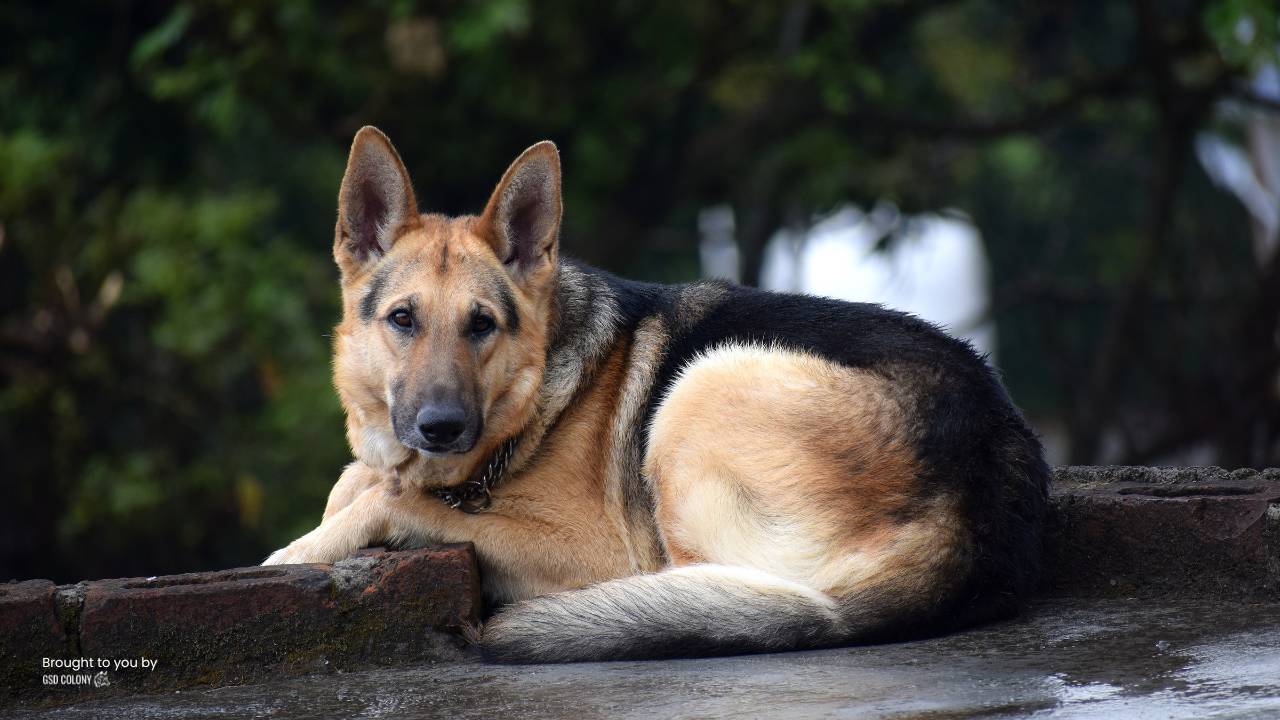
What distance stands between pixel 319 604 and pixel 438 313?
108 cm

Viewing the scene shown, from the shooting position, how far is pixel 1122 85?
1248 cm

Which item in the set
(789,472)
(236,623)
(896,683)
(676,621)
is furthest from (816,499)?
(236,623)

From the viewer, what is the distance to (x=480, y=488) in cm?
469

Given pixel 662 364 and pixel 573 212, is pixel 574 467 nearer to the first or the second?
pixel 662 364

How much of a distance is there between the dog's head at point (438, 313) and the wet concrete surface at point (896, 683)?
841 millimetres

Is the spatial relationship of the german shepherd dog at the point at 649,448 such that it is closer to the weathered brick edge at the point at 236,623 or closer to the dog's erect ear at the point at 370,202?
the dog's erect ear at the point at 370,202

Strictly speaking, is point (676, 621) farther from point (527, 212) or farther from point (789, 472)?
point (527, 212)

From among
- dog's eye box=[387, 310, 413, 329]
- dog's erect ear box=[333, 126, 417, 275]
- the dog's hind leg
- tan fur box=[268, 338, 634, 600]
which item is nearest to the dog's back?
the dog's hind leg

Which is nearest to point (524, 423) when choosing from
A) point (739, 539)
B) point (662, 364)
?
point (662, 364)

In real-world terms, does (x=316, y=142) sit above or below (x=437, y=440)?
above

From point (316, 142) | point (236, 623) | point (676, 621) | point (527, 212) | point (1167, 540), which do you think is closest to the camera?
point (676, 621)

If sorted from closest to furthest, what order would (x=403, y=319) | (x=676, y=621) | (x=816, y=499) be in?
(x=676, y=621), (x=816, y=499), (x=403, y=319)

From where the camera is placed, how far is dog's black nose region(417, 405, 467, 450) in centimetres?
433

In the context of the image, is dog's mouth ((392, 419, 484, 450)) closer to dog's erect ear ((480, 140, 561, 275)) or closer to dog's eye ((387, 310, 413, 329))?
dog's eye ((387, 310, 413, 329))
